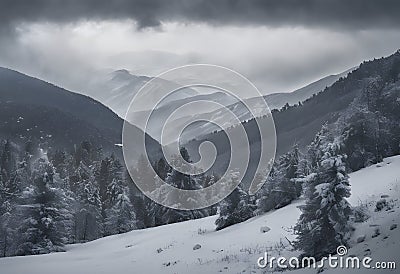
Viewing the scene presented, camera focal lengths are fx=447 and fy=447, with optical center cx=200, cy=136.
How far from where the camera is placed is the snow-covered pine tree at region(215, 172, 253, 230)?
1361 inches

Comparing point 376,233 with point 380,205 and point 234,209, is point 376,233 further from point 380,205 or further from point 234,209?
point 234,209

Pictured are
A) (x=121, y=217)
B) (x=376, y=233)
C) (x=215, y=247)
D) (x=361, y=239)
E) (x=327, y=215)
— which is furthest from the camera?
(x=121, y=217)

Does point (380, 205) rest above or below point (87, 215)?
below

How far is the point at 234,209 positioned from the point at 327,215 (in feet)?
62.3

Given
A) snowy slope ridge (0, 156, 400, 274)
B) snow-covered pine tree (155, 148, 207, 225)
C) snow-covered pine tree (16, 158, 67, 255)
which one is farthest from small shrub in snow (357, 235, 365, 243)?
snow-covered pine tree (155, 148, 207, 225)

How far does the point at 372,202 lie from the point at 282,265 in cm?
779

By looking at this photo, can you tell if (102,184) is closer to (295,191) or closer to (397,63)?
(295,191)

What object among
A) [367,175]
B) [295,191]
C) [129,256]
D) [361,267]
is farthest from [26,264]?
[367,175]

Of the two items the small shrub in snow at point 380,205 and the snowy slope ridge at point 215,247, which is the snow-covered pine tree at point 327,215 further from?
the small shrub in snow at point 380,205

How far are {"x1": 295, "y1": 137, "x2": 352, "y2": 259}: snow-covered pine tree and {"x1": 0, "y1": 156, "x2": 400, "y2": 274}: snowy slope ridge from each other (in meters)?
0.78

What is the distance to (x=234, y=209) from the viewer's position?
3638 cm

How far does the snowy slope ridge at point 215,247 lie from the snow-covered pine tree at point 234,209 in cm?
160

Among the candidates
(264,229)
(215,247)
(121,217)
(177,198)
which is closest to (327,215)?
(215,247)

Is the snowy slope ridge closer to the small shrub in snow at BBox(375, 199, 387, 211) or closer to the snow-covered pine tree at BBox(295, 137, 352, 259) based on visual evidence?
the small shrub in snow at BBox(375, 199, 387, 211)
